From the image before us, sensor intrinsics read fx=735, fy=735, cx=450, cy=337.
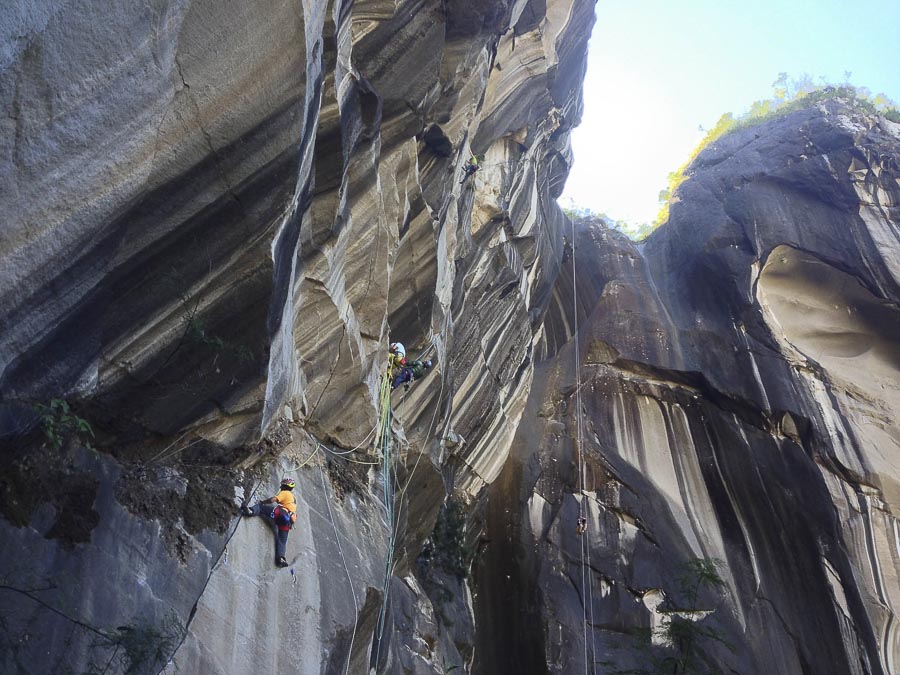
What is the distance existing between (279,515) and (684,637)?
8.25 metres

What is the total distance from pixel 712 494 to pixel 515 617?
547 centimetres

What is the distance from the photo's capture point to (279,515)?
7062mm

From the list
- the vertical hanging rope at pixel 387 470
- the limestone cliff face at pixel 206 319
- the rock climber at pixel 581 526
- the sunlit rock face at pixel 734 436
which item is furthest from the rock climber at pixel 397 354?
the rock climber at pixel 581 526

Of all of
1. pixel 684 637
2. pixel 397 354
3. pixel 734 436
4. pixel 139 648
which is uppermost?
pixel 734 436

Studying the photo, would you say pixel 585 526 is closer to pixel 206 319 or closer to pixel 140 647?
pixel 206 319

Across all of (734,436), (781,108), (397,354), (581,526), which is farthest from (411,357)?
(781,108)

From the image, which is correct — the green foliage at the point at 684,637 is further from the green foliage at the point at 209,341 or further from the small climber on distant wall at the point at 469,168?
the green foliage at the point at 209,341

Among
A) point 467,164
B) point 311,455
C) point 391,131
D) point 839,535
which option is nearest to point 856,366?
point 839,535

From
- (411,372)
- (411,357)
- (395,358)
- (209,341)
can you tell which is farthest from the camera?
(411,357)

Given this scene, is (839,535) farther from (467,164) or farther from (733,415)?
(467,164)

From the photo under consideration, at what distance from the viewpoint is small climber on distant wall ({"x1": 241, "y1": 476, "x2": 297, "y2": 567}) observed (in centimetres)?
700

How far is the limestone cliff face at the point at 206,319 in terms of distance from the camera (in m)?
4.95

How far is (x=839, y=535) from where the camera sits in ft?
50.7

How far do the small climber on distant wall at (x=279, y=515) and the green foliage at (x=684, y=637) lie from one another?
7272 millimetres
